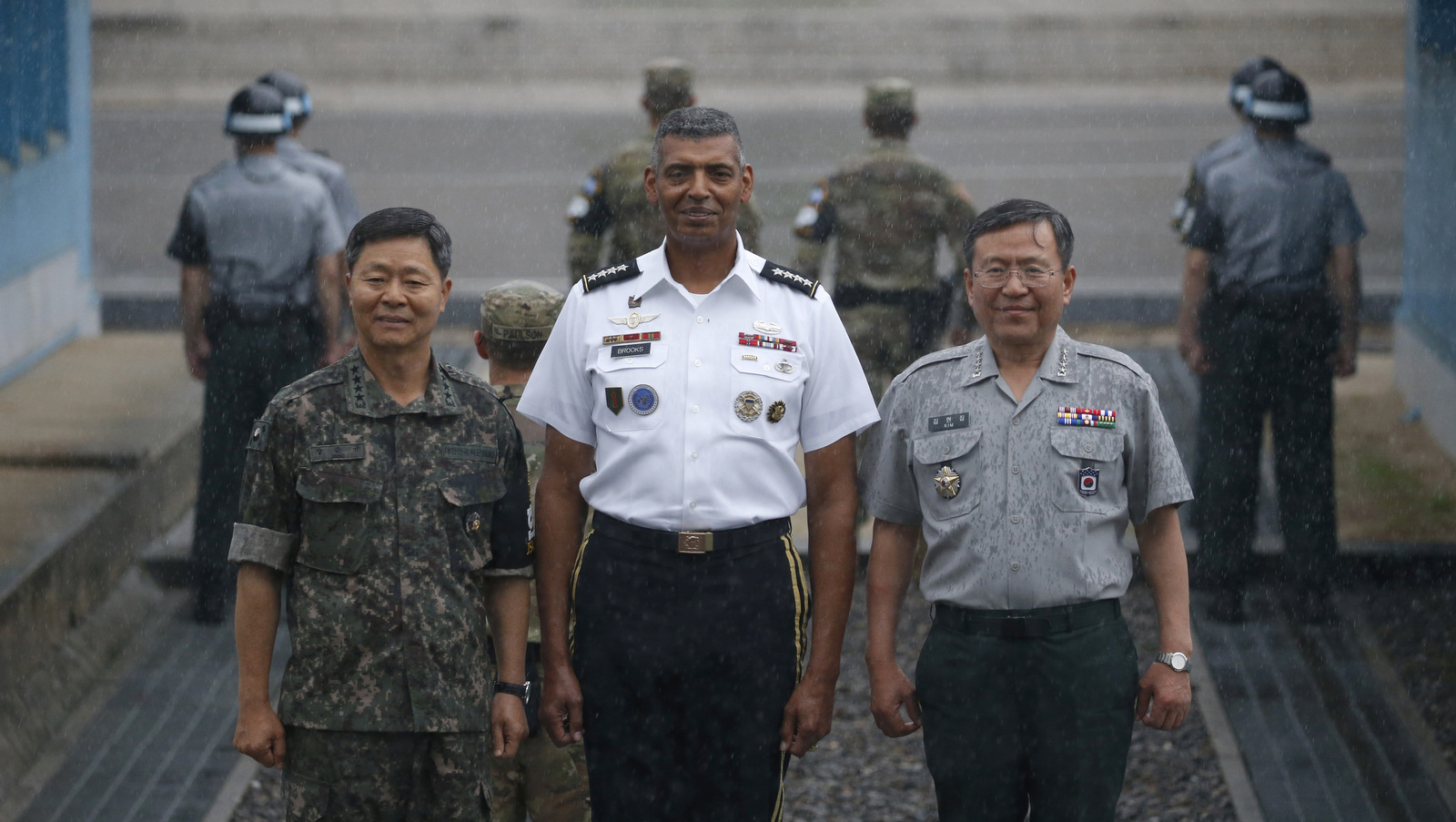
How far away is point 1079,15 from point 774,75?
204 inches

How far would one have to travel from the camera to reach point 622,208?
23.6ft

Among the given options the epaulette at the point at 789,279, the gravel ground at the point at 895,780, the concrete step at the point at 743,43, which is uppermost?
the concrete step at the point at 743,43

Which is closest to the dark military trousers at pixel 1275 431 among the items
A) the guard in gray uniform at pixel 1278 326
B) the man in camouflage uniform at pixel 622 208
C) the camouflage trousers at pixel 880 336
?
the guard in gray uniform at pixel 1278 326

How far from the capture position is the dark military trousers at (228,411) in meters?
6.56

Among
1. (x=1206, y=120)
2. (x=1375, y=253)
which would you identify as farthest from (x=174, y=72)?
(x=1375, y=253)

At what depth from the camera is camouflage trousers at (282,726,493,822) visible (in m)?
3.32

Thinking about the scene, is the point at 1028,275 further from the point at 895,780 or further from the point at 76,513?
the point at 76,513

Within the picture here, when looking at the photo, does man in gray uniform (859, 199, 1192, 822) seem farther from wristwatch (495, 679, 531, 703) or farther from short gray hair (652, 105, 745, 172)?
wristwatch (495, 679, 531, 703)

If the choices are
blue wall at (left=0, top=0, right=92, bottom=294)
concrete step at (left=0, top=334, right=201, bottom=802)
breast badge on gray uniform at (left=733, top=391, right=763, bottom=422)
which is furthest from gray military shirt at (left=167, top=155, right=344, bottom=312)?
breast badge on gray uniform at (left=733, top=391, right=763, bottom=422)

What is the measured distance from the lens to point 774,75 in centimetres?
2459

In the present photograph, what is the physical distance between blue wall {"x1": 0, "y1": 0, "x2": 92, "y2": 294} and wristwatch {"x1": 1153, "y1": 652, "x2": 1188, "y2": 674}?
24.5 ft

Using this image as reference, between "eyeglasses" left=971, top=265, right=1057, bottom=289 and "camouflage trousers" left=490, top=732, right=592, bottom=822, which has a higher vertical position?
"eyeglasses" left=971, top=265, right=1057, bottom=289

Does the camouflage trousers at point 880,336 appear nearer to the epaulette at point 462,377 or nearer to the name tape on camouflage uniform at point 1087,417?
the name tape on camouflage uniform at point 1087,417

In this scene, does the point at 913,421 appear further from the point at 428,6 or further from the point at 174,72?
the point at 428,6
